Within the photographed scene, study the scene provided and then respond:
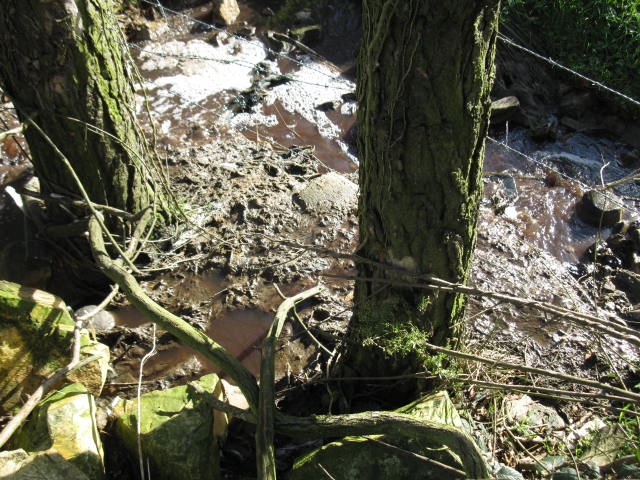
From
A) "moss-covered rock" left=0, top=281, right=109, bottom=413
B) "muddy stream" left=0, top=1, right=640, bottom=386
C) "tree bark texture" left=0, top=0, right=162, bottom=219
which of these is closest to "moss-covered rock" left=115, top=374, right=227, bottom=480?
"moss-covered rock" left=0, top=281, right=109, bottom=413

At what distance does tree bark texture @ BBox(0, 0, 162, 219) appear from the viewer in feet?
9.30

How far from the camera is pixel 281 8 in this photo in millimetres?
7086

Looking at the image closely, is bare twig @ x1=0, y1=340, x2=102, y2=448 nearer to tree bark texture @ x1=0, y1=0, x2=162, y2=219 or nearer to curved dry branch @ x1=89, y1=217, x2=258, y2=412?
curved dry branch @ x1=89, y1=217, x2=258, y2=412

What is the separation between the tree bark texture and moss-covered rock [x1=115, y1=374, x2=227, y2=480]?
1.53 meters

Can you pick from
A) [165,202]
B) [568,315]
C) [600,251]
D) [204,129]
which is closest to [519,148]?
[600,251]

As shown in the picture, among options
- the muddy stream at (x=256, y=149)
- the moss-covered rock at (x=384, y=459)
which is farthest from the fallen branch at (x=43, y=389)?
the moss-covered rock at (x=384, y=459)

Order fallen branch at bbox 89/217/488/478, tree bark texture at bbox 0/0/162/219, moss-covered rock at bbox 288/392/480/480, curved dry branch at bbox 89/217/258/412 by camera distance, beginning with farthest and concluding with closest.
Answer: tree bark texture at bbox 0/0/162/219
curved dry branch at bbox 89/217/258/412
moss-covered rock at bbox 288/392/480/480
fallen branch at bbox 89/217/488/478

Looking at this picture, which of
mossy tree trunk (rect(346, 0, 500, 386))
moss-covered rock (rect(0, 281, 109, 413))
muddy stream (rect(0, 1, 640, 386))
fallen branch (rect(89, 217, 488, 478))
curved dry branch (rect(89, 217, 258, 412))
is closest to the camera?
mossy tree trunk (rect(346, 0, 500, 386))

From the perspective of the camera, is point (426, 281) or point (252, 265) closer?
point (426, 281)

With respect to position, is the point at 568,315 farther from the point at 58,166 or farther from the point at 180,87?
the point at 180,87

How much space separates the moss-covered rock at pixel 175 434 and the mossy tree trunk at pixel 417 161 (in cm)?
79

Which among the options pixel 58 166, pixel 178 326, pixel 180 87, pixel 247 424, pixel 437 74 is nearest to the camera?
pixel 437 74

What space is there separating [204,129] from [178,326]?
3157mm

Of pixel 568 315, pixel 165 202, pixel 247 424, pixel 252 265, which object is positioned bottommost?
pixel 247 424
